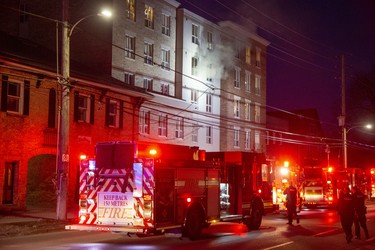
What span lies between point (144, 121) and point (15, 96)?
12327 millimetres

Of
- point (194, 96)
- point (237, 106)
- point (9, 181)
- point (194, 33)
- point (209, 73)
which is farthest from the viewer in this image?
point (237, 106)

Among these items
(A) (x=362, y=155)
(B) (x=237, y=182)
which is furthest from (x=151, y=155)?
(A) (x=362, y=155)

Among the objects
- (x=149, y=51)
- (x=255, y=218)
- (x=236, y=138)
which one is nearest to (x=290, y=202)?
(x=255, y=218)

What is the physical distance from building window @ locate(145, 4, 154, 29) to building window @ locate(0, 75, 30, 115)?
16.0m

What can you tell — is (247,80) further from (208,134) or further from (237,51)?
(208,134)

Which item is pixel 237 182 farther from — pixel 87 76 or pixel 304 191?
pixel 304 191

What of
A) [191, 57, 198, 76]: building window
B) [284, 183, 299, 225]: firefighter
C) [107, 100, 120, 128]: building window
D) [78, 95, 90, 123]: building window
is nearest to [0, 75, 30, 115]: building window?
[78, 95, 90, 123]: building window

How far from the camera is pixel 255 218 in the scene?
58.2 feet

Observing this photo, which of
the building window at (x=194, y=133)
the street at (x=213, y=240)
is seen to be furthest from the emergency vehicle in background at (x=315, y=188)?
the street at (x=213, y=240)

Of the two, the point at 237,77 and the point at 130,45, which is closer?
the point at 130,45

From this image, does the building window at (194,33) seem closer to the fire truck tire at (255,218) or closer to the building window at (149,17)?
the building window at (149,17)

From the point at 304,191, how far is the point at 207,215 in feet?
60.6

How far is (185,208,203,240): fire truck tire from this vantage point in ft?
46.7

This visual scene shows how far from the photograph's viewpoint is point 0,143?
23062mm
